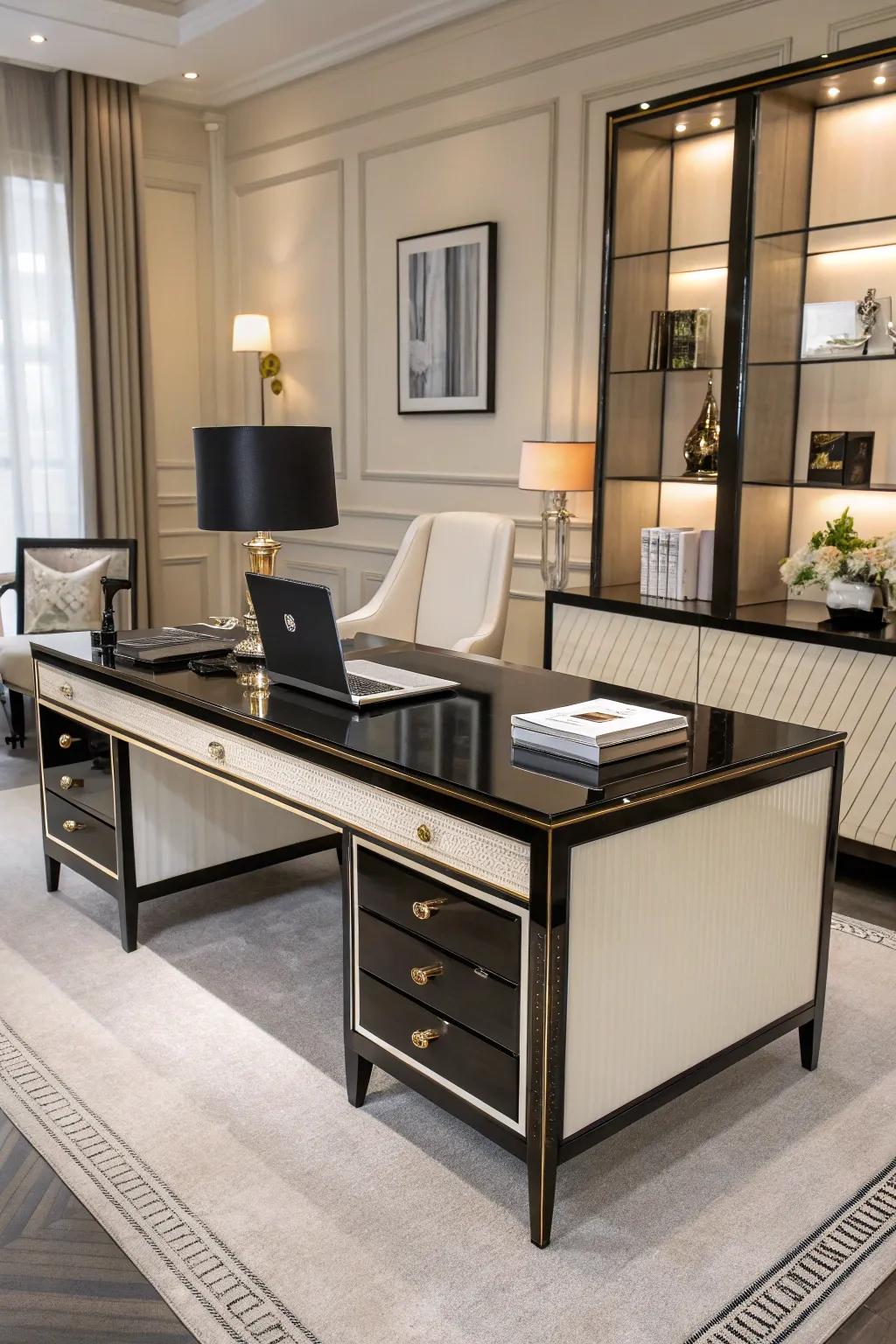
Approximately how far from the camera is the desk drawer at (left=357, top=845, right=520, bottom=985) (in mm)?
1883

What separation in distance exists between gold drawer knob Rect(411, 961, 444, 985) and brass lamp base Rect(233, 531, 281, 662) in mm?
1074

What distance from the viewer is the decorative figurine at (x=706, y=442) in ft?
13.6

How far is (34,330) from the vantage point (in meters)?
5.92

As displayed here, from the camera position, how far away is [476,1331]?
5.69 ft

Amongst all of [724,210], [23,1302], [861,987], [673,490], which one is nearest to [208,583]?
[673,490]

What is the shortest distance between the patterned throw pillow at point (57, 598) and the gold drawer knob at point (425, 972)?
3823 millimetres

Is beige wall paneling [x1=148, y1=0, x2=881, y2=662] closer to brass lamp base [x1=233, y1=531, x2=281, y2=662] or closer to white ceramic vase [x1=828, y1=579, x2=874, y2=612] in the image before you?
white ceramic vase [x1=828, y1=579, x2=874, y2=612]

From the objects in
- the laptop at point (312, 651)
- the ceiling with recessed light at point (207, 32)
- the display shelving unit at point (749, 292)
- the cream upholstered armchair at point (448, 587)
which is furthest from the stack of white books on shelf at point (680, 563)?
the ceiling with recessed light at point (207, 32)

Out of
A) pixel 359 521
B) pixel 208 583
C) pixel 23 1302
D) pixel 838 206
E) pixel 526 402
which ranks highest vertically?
pixel 838 206

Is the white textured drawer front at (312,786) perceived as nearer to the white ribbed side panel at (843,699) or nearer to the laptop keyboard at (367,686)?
the laptop keyboard at (367,686)

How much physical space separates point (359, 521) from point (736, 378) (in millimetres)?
2615

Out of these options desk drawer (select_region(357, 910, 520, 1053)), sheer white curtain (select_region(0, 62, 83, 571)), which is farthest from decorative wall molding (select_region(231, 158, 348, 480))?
desk drawer (select_region(357, 910, 520, 1053))

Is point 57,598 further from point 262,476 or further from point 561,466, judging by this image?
point 262,476

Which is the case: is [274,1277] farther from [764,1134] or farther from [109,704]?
[109,704]
